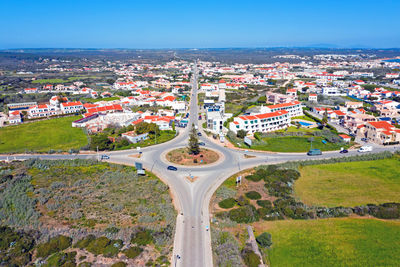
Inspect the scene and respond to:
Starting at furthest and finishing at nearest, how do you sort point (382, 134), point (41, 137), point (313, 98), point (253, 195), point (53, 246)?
point (313, 98)
point (41, 137)
point (382, 134)
point (253, 195)
point (53, 246)

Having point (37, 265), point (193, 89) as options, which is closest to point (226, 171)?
point (37, 265)

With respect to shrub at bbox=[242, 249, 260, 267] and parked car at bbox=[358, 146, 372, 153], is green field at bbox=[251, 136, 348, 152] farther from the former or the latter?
shrub at bbox=[242, 249, 260, 267]

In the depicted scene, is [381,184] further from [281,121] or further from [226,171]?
[281,121]

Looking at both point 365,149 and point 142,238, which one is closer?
point 142,238

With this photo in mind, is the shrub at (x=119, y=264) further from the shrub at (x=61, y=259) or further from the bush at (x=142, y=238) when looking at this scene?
the shrub at (x=61, y=259)

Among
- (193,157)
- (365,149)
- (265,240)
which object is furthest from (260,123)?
(265,240)

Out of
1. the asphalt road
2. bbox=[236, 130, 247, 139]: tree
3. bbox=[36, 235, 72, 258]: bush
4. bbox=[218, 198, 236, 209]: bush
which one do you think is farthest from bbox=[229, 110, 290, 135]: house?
bbox=[36, 235, 72, 258]: bush

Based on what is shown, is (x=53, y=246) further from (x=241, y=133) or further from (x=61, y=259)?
(x=241, y=133)
